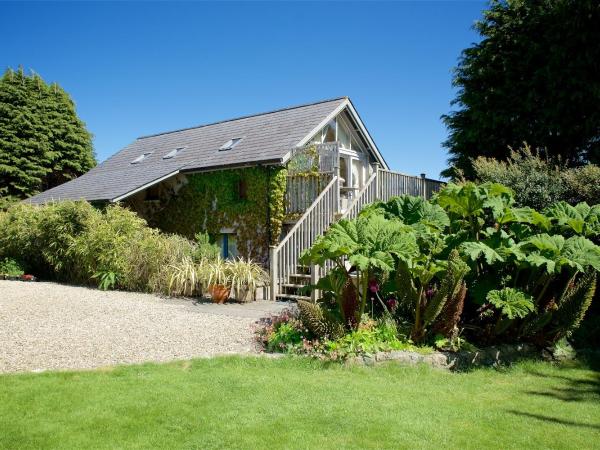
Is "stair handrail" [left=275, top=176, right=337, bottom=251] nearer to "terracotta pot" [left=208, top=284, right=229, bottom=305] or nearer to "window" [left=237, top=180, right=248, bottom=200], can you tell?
"terracotta pot" [left=208, top=284, right=229, bottom=305]

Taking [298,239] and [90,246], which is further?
[90,246]

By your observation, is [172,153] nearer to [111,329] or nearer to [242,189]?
[242,189]

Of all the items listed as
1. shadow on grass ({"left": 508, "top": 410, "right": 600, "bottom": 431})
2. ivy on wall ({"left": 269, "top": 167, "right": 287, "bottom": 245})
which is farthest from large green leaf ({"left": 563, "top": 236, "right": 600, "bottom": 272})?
ivy on wall ({"left": 269, "top": 167, "right": 287, "bottom": 245})

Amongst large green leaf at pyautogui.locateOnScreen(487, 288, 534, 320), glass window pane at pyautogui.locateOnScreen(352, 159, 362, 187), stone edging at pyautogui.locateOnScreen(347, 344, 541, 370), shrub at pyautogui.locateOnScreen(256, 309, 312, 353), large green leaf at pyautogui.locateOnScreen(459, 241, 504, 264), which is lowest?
stone edging at pyautogui.locateOnScreen(347, 344, 541, 370)

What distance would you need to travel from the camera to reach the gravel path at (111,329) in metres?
7.21

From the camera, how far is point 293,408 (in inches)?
200

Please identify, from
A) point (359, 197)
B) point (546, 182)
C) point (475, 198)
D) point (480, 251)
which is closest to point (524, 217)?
point (475, 198)

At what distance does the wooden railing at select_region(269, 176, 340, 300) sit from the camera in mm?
12844

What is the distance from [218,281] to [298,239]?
2489 millimetres

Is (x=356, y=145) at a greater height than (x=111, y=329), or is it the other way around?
(x=356, y=145)

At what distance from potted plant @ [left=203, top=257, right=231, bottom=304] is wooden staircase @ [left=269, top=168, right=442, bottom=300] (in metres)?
1.20

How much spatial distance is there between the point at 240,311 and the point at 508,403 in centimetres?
669

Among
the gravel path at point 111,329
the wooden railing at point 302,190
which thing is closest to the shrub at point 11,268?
the gravel path at point 111,329

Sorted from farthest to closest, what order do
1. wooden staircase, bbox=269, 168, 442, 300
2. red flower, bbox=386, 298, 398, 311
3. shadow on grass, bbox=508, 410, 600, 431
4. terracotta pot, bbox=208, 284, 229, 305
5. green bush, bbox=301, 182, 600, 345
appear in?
wooden staircase, bbox=269, 168, 442, 300 → terracotta pot, bbox=208, 284, 229, 305 → red flower, bbox=386, 298, 398, 311 → green bush, bbox=301, 182, 600, 345 → shadow on grass, bbox=508, 410, 600, 431
